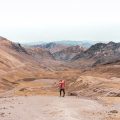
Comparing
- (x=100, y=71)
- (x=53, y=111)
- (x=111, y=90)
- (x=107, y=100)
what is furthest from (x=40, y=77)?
(x=53, y=111)

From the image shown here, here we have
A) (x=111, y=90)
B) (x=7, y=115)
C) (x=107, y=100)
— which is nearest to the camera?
(x=7, y=115)

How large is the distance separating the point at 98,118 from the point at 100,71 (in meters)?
144

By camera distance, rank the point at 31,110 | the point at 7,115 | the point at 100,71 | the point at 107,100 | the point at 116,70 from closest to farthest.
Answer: the point at 7,115, the point at 31,110, the point at 107,100, the point at 116,70, the point at 100,71

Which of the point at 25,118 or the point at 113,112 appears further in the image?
the point at 113,112

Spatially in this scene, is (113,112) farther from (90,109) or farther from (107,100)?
(107,100)

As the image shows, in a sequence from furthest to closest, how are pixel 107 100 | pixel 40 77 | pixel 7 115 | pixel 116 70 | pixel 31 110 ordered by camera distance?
pixel 40 77, pixel 116 70, pixel 107 100, pixel 31 110, pixel 7 115

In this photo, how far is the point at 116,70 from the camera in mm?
163000

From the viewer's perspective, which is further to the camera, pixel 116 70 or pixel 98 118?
pixel 116 70

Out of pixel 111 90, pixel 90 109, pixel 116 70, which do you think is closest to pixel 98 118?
pixel 90 109

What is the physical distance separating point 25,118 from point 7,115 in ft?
8.64

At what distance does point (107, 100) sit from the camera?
50.0 metres

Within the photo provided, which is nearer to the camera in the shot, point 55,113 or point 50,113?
point 55,113

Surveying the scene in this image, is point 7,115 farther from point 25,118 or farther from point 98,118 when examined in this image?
point 98,118

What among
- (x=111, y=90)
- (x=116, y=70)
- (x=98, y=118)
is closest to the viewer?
(x=98, y=118)
